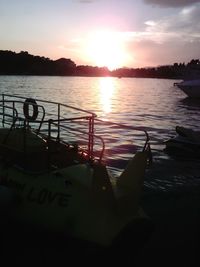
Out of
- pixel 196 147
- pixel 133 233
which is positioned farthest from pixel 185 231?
pixel 196 147

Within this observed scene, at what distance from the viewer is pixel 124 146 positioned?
69.4 feet

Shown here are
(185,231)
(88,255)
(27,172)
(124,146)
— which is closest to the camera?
(88,255)

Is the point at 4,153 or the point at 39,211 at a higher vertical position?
the point at 4,153

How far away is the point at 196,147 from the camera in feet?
60.1

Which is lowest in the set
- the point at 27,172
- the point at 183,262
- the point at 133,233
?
the point at 183,262

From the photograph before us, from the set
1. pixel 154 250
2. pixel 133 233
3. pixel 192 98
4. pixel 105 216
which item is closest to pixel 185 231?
pixel 154 250

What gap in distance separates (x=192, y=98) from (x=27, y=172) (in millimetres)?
53673

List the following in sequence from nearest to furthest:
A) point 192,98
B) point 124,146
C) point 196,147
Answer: point 196,147 < point 124,146 < point 192,98

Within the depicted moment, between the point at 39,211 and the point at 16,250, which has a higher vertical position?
the point at 39,211

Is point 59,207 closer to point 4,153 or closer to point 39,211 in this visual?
point 39,211

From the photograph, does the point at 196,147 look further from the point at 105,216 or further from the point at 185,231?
the point at 105,216

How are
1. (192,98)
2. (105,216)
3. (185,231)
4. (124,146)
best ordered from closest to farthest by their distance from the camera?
(105,216) → (185,231) → (124,146) → (192,98)

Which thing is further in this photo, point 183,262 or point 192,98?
point 192,98

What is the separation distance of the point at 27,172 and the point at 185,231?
3910 mm
